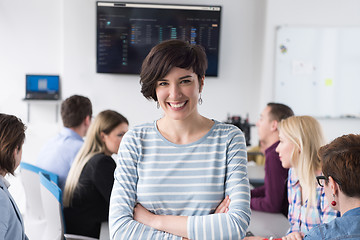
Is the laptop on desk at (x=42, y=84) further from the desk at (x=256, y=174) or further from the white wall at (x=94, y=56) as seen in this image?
the desk at (x=256, y=174)

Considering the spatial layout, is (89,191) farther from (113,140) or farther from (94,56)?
(94,56)

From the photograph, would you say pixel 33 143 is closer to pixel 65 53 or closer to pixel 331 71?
pixel 65 53

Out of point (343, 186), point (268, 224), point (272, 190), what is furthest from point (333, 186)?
point (272, 190)

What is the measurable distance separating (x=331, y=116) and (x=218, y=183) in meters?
4.19

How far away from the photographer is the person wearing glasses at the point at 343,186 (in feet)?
4.44

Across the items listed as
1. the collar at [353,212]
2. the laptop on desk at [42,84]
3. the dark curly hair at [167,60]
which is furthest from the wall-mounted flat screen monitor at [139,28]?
the collar at [353,212]

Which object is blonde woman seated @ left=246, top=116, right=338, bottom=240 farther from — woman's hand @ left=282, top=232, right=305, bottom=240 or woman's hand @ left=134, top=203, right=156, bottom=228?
→ woman's hand @ left=134, top=203, right=156, bottom=228

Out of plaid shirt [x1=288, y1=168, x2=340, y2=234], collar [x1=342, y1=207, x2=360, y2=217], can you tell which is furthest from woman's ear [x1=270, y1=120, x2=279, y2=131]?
collar [x1=342, y1=207, x2=360, y2=217]

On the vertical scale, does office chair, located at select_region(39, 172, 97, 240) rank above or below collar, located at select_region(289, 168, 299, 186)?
below

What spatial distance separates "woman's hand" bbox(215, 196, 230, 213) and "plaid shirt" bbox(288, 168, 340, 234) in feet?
2.39

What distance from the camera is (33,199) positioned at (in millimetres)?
2557

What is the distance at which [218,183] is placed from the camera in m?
1.45

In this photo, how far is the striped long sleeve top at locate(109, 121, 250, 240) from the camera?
4.66 feet

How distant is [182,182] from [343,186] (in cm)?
55
